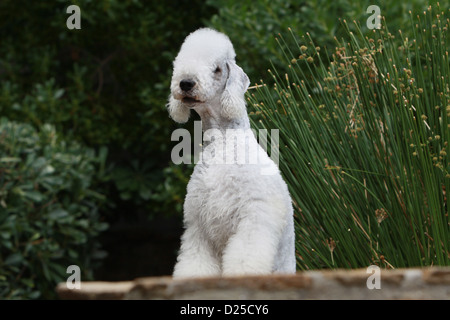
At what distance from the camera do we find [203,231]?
1689mm

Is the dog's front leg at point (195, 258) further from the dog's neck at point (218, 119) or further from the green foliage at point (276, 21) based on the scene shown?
the green foliage at point (276, 21)

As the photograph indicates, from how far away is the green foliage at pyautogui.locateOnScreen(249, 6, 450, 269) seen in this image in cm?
195

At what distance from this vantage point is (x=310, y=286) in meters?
1.30

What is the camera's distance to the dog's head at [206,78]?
1601 mm

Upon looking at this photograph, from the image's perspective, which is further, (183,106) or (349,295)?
(183,106)

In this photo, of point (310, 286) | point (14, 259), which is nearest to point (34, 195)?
point (14, 259)

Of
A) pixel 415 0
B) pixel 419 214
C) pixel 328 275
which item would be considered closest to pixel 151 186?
pixel 415 0

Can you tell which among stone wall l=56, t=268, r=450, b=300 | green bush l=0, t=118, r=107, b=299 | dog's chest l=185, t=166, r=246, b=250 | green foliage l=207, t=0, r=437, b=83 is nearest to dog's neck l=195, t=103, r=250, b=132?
dog's chest l=185, t=166, r=246, b=250

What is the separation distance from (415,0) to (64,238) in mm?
2894

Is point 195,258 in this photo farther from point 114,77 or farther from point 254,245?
point 114,77

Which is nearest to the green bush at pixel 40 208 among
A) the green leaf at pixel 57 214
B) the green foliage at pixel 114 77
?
the green leaf at pixel 57 214

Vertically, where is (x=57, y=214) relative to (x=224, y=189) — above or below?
above

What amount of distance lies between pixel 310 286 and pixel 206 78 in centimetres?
60

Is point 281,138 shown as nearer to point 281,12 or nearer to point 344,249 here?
point 344,249
